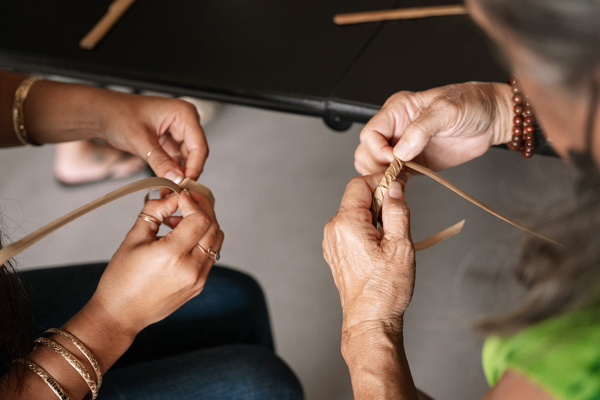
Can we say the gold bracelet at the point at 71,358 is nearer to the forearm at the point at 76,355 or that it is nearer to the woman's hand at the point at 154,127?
the forearm at the point at 76,355

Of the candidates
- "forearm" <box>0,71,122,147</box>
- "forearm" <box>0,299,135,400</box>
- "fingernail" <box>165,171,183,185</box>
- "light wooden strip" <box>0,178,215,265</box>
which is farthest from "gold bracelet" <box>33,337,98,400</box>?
"forearm" <box>0,71,122,147</box>

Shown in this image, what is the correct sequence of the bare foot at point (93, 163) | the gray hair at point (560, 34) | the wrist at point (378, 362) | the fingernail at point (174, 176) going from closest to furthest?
1. the gray hair at point (560, 34)
2. the wrist at point (378, 362)
3. the fingernail at point (174, 176)
4. the bare foot at point (93, 163)

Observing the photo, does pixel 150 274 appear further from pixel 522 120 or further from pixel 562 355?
pixel 522 120

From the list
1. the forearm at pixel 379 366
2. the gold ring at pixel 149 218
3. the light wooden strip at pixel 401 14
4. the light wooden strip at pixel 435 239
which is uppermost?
the light wooden strip at pixel 401 14

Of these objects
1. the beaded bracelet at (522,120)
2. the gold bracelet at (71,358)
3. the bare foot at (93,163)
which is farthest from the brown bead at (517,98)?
the bare foot at (93,163)

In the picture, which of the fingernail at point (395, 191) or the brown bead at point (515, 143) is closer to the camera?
the fingernail at point (395, 191)

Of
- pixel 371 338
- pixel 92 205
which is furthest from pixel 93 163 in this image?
pixel 371 338

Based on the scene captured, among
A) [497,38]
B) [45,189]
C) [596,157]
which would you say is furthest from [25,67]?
[596,157]

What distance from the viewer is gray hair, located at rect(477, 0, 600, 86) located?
0.41 metres

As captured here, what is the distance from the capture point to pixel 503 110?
94cm

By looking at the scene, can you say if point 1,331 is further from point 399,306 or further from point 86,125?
point 399,306

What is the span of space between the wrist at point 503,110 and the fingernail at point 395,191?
31 centimetres

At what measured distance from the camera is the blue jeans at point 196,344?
2.70 ft

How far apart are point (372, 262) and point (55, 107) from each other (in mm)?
720
